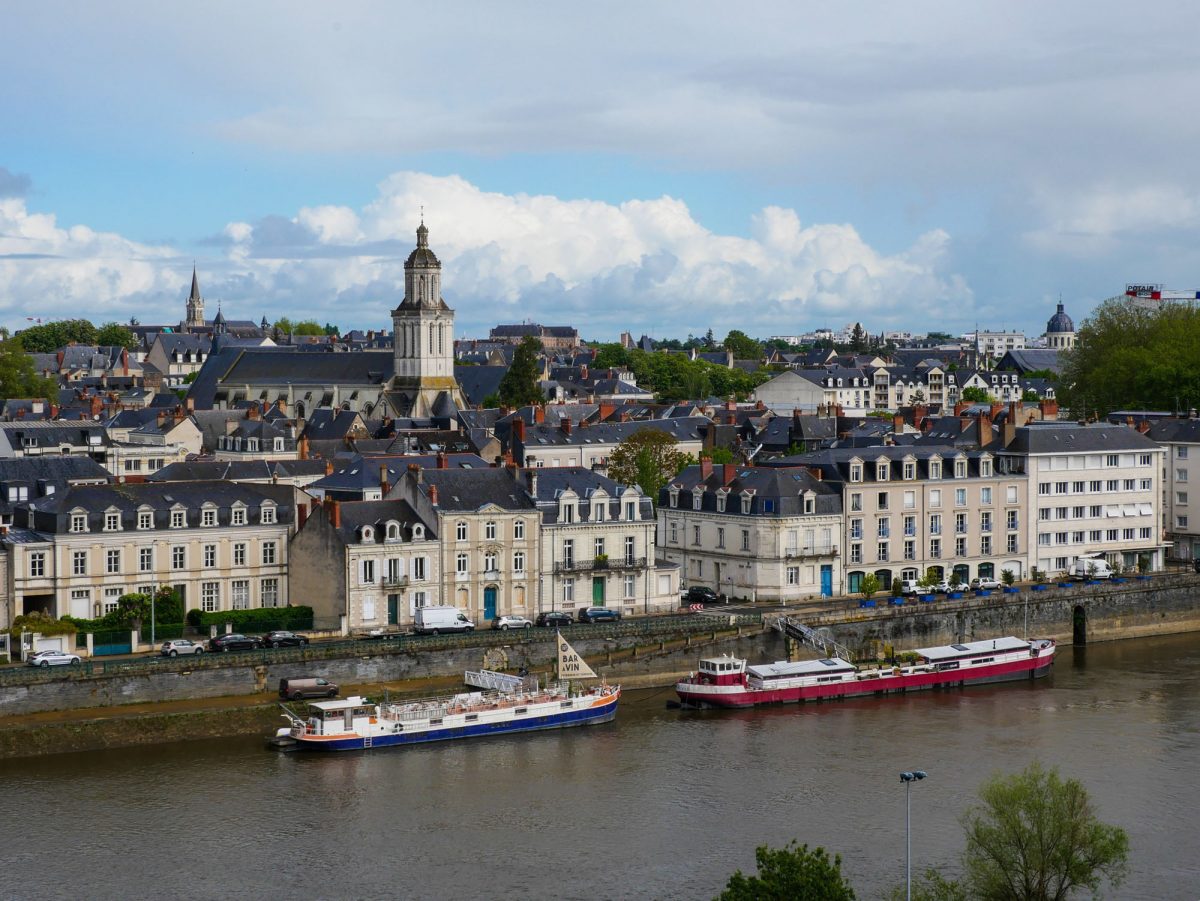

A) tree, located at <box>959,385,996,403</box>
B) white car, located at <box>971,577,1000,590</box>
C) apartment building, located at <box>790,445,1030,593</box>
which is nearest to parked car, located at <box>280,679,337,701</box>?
apartment building, located at <box>790,445,1030,593</box>

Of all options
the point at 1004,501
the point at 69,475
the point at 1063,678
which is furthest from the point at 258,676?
the point at 1004,501

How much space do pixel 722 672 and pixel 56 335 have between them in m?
150

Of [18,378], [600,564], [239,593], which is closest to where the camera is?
[239,593]

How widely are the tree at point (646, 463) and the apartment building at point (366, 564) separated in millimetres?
15260

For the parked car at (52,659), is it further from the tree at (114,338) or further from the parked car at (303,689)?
the tree at (114,338)

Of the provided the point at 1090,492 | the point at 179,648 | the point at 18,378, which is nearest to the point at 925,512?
the point at 1090,492

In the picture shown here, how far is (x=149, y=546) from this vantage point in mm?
55406

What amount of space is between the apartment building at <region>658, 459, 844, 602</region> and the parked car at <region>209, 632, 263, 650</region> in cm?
1645

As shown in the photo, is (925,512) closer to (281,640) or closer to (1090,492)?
(1090,492)

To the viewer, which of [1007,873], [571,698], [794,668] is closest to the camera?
[1007,873]

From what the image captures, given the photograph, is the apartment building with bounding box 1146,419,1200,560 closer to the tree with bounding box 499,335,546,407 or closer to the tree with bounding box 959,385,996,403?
the tree with bounding box 499,335,546,407

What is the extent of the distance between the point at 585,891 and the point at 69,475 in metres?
31.2

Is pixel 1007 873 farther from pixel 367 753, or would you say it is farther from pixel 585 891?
pixel 367 753

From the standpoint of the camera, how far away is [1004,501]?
229 ft
